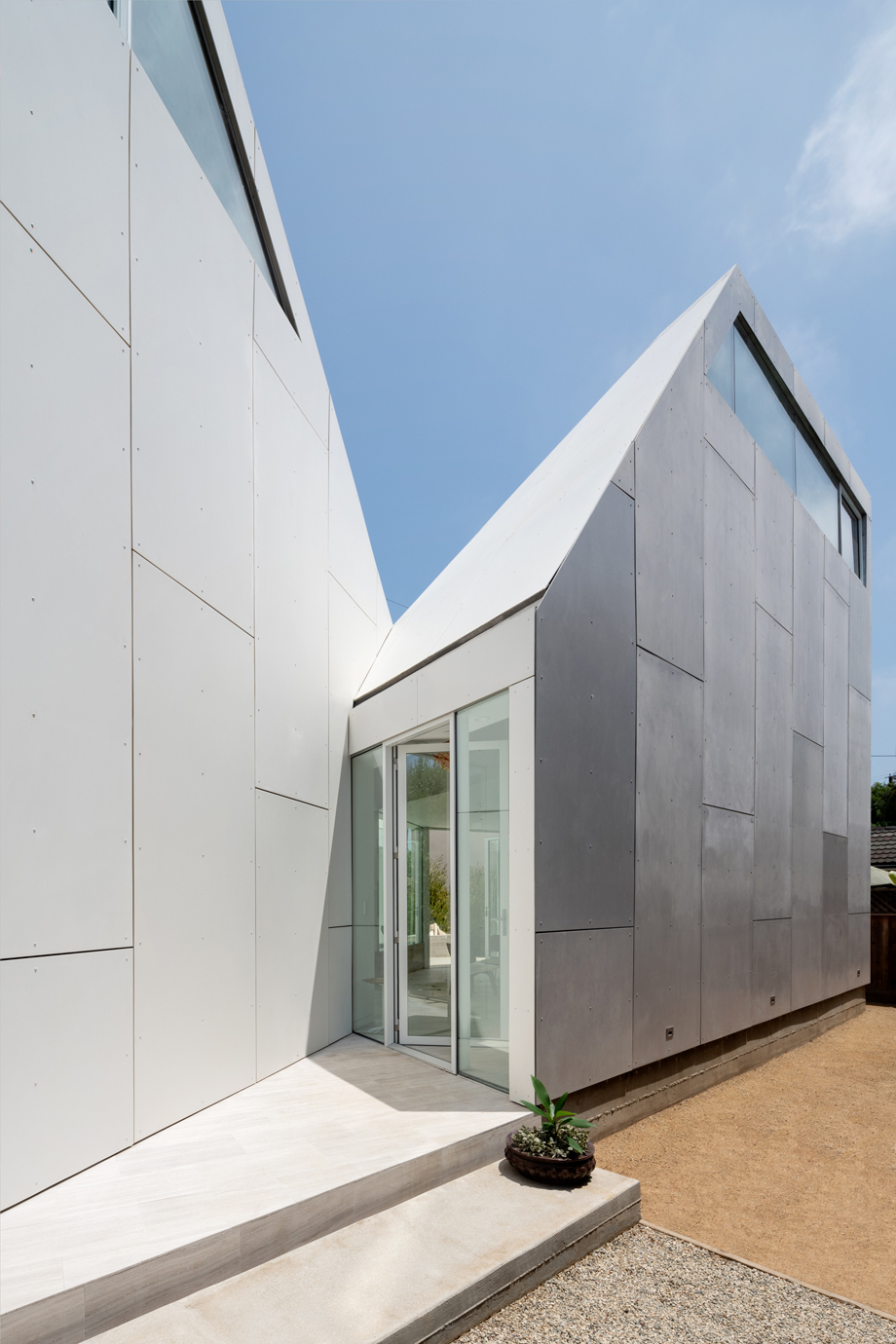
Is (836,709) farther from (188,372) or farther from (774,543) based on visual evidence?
(188,372)

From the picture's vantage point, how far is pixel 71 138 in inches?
155

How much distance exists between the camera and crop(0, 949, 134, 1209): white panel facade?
337 centimetres

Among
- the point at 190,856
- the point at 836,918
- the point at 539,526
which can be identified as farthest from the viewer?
the point at 836,918

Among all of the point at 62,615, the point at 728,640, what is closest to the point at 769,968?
the point at 728,640

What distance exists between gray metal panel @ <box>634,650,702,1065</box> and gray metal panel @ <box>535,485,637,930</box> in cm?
25

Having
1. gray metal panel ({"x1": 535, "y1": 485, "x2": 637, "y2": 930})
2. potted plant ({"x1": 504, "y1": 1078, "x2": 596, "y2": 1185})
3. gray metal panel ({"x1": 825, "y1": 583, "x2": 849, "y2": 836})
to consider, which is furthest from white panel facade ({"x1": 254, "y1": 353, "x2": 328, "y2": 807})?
gray metal panel ({"x1": 825, "y1": 583, "x2": 849, "y2": 836})

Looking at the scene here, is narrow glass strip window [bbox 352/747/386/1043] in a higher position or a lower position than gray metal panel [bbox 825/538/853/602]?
lower

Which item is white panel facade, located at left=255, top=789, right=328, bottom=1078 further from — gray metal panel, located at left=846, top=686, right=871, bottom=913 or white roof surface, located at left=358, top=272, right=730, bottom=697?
gray metal panel, located at left=846, top=686, right=871, bottom=913

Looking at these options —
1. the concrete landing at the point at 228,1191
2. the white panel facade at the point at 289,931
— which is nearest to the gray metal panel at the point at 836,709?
the white panel facade at the point at 289,931

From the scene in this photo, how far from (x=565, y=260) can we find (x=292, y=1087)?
3616 centimetres

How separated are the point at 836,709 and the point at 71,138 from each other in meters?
10.9

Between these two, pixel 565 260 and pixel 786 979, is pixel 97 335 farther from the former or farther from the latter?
pixel 565 260

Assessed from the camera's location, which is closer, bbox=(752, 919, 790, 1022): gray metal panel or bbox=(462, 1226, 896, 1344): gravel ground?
bbox=(462, 1226, 896, 1344): gravel ground

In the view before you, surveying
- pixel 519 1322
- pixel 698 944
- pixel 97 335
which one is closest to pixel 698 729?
pixel 698 944
